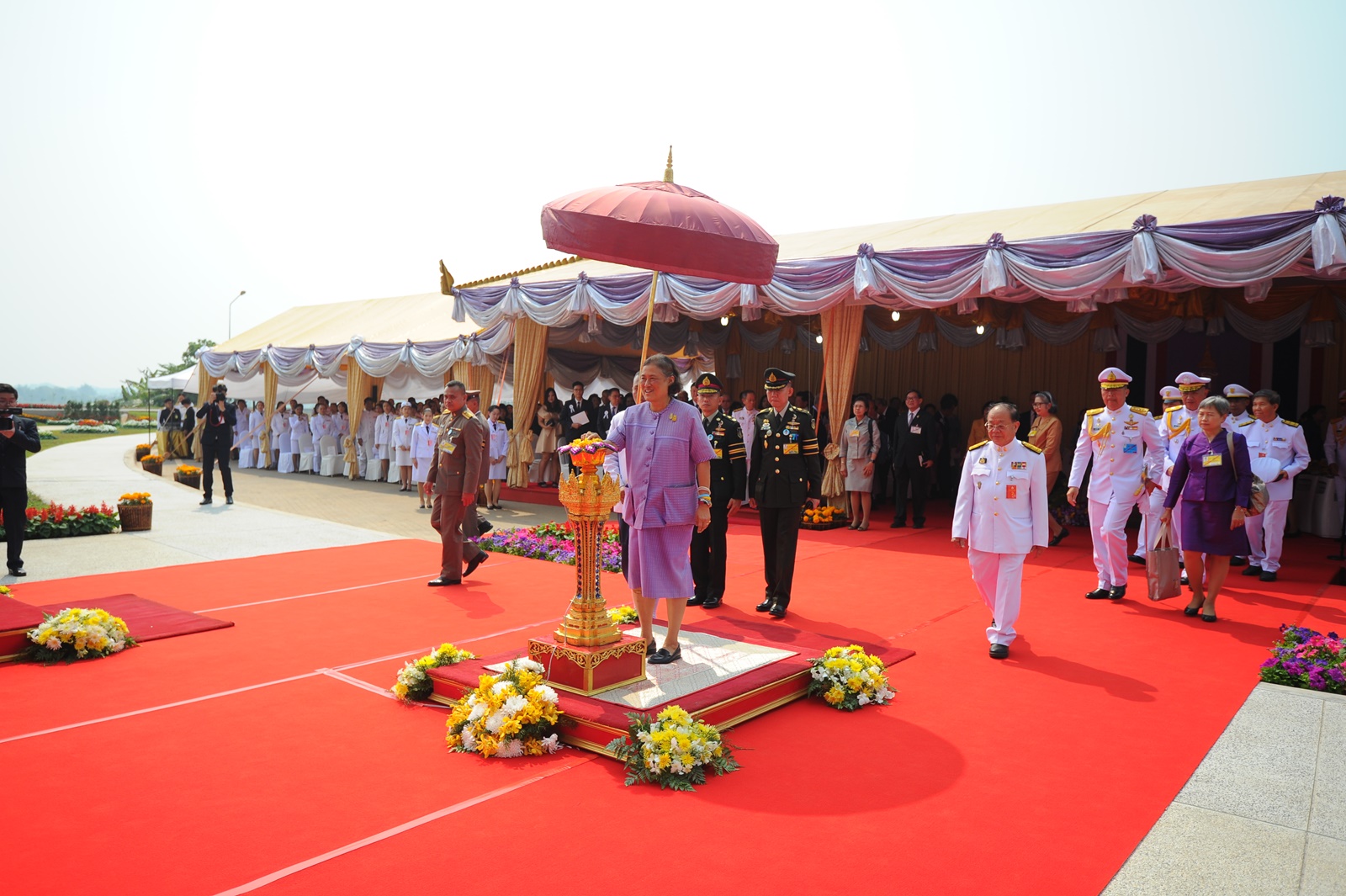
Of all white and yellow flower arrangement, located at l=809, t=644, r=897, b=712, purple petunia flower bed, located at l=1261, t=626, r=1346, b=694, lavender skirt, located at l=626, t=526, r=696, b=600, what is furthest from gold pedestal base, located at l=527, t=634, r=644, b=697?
purple petunia flower bed, located at l=1261, t=626, r=1346, b=694

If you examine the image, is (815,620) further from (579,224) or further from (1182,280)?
(1182,280)

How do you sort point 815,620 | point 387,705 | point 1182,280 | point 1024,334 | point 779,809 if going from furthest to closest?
point 1024,334, point 1182,280, point 815,620, point 387,705, point 779,809

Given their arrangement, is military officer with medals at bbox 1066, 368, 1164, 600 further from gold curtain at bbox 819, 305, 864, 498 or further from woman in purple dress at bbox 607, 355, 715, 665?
gold curtain at bbox 819, 305, 864, 498

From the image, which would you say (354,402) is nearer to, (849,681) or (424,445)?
(424,445)

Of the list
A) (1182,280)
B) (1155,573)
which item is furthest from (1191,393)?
(1182,280)

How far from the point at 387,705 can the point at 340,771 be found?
929mm

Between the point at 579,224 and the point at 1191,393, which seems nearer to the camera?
the point at 579,224

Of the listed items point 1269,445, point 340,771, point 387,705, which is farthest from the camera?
point 1269,445

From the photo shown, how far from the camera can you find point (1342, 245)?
8.09 m

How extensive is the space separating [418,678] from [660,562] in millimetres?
1456

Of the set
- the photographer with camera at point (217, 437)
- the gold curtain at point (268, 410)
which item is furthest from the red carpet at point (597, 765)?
the gold curtain at point (268, 410)

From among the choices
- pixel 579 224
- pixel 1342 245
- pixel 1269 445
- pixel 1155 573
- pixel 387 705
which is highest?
pixel 1342 245

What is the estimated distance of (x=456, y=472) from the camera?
799 centimetres

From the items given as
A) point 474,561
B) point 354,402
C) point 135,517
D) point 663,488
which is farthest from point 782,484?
point 354,402
